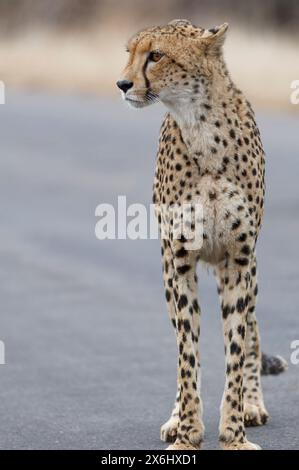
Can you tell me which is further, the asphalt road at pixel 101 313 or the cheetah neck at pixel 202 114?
the asphalt road at pixel 101 313

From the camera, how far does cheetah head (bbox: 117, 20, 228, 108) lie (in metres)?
5.79

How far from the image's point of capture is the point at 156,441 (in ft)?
20.4

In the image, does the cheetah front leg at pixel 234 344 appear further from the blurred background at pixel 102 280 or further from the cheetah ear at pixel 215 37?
the cheetah ear at pixel 215 37

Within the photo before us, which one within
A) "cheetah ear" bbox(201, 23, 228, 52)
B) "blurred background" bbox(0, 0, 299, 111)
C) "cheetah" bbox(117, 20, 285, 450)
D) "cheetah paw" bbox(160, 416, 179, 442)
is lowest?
"cheetah paw" bbox(160, 416, 179, 442)

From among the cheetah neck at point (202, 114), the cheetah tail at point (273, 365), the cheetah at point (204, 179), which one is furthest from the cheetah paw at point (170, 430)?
the cheetah neck at point (202, 114)

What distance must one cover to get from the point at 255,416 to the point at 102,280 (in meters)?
3.90

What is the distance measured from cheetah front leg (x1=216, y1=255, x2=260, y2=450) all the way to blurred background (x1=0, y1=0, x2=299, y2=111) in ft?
43.9

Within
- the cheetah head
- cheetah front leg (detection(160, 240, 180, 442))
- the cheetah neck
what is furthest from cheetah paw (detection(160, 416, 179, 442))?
the cheetah head

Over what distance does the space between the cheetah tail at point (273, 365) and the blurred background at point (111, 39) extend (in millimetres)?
12364

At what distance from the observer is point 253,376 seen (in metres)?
6.48

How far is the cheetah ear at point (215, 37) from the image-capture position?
591 cm

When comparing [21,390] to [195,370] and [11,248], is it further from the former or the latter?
[11,248]

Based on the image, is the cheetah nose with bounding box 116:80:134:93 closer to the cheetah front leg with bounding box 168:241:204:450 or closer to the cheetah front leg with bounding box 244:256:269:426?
the cheetah front leg with bounding box 168:241:204:450

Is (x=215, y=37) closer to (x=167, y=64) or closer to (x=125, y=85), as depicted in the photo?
(x=167, y=64)
